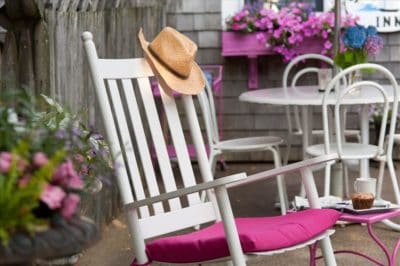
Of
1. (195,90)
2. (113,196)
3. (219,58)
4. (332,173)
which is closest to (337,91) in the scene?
(332,173)

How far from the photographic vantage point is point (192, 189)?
2703 mm

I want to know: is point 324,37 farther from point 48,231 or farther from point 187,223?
point 48,231

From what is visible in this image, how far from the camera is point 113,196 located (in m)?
5.30

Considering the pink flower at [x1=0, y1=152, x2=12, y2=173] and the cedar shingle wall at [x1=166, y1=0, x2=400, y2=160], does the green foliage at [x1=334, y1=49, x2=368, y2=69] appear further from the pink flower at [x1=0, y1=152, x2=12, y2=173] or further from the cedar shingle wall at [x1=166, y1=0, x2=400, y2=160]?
the pink flower at [x1=0, y1=152, x2=12, y2=173]

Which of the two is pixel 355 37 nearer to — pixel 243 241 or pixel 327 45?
pixel 327 45

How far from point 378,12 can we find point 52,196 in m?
5.86

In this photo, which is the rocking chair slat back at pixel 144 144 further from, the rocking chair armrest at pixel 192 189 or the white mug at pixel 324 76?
the white mug at pixel 324 76

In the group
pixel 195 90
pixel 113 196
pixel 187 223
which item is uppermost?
pixel 195 90

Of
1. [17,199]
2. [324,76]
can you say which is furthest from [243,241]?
[324,76]

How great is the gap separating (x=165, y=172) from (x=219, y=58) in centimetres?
406

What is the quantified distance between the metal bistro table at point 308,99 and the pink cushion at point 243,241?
70.3 inches

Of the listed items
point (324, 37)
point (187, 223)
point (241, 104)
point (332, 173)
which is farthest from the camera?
point (241, 104)

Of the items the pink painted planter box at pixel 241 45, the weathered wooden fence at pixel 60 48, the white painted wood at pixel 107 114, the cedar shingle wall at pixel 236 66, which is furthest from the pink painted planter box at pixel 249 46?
the white painted wood at pixel 107 114

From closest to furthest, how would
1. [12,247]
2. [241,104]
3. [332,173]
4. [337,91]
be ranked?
[12,247] < [337,91] < [332,173] < [241,104]
